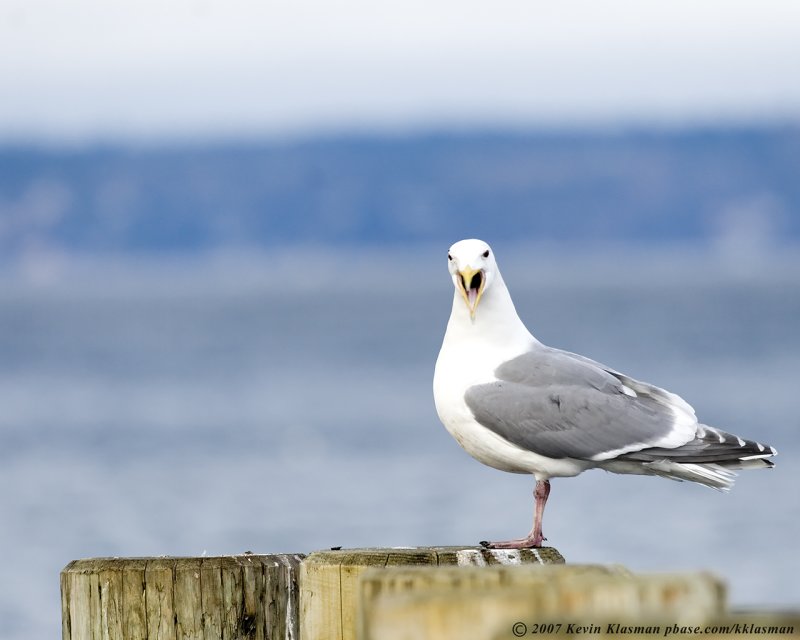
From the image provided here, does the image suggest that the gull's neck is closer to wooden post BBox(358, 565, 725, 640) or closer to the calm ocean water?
the calm ocean water

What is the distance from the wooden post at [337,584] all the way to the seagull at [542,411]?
78.9 inches

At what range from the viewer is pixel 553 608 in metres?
3.15

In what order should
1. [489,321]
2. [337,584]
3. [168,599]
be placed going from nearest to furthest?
[337,584]
[168,599]
[489,321]

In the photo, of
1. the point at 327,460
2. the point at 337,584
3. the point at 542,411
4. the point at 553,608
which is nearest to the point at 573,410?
the point at 542,411

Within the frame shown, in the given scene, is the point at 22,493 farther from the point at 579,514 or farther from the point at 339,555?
the point at 339,555

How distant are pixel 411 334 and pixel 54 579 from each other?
261 ft

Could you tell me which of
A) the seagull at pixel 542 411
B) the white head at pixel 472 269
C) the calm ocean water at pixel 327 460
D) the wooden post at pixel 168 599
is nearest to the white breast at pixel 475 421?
the seagull at pixel 542 411

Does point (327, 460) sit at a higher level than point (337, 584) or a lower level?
higher

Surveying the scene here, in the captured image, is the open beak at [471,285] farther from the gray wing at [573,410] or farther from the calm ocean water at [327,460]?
the calm ocean water at [327,460]

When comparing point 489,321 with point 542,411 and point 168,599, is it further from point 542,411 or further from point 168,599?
point 168,599

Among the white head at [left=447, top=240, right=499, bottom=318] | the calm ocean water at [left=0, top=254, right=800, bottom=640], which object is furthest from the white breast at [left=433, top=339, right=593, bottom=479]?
the calm ocean water at [left=0, top=254, right=800, bottom=640]

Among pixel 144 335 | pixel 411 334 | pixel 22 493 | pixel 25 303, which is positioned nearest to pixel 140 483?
pixel 22 493

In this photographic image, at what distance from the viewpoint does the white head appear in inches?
283

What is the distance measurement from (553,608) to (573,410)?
Answer: 13.8 feet
